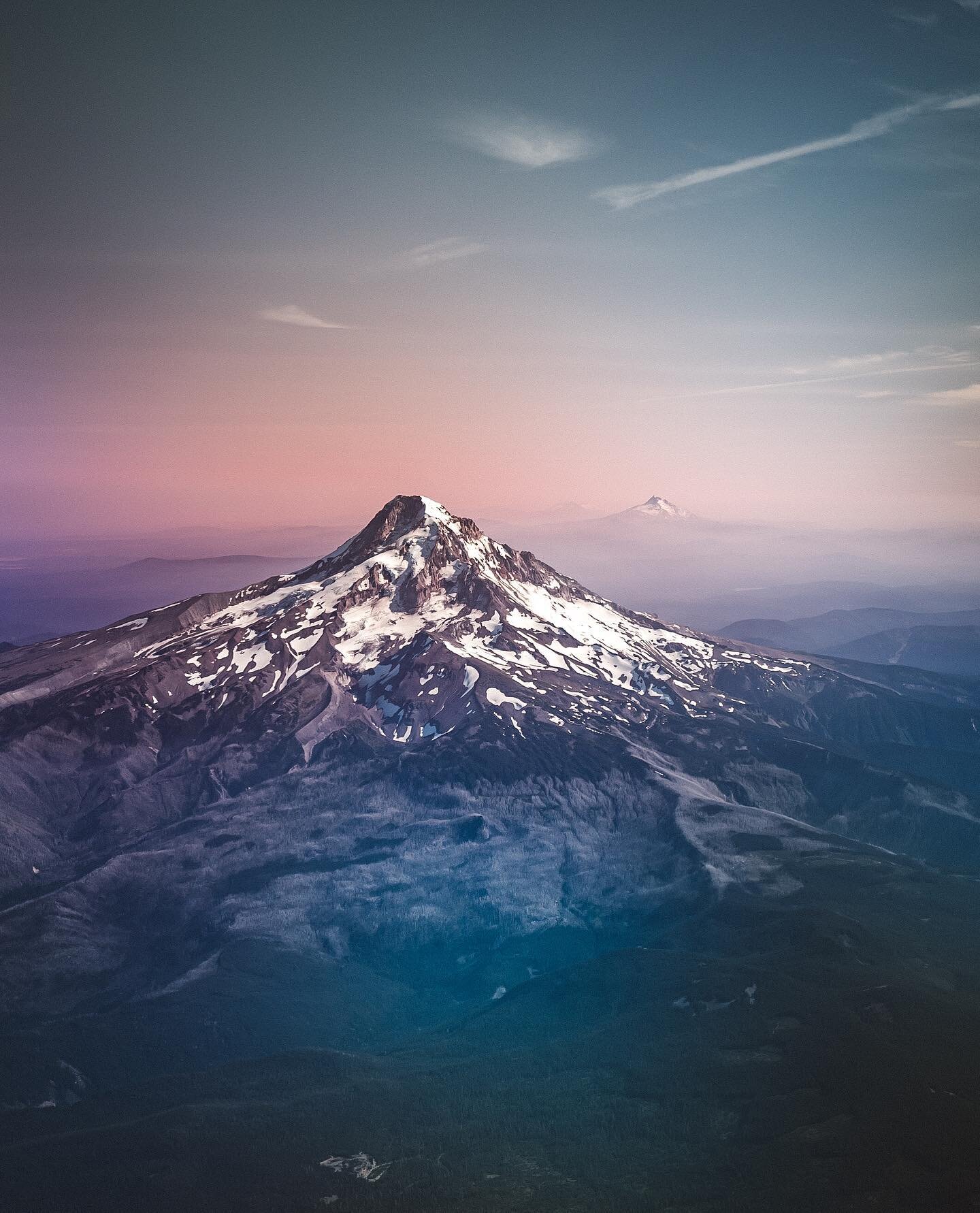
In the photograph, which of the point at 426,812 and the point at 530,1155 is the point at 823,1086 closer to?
the point at 530,1155

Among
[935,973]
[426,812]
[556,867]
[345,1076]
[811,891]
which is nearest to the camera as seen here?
[345,1076]

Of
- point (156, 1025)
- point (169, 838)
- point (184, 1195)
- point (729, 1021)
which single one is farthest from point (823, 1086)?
point (169, 838)

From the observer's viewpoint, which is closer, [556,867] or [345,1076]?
[345,1076]

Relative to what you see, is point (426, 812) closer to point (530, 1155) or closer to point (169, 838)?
point (169, 838)

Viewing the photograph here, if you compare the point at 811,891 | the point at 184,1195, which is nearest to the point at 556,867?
the point at 811,891

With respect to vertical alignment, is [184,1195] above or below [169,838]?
below

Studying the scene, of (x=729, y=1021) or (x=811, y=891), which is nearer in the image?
(x=729, y=1021)

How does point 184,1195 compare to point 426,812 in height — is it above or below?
below

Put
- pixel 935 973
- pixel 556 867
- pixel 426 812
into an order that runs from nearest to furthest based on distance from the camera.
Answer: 1. pixel 935 973
2. pixel 556 867
3. pixel 426 812

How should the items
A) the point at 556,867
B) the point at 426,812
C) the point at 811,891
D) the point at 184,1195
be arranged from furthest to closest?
1. the point at 426,812
2. the point at 556,867
3. the point at 811,891
4. the point at 184,1195
